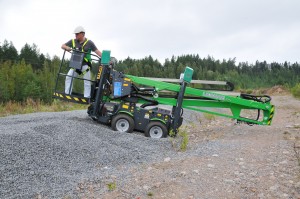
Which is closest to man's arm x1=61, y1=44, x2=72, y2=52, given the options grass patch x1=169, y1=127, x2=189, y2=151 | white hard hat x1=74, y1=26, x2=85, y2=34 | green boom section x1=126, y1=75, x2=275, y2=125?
white hard hat x1=74, y1=26, x2=85, y2=34

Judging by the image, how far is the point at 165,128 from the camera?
8289mm

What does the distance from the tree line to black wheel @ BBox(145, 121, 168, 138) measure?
3233 centimetres

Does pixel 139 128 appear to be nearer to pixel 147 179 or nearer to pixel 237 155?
pixel 237 155

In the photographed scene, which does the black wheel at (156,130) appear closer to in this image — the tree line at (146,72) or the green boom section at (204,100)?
the green boom section at (204,100)

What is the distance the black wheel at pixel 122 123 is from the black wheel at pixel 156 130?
40 centimetres

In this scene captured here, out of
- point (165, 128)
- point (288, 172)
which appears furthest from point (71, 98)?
point (288, 172)

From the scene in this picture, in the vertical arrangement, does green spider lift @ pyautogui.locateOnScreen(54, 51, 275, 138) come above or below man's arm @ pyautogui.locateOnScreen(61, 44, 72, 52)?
below

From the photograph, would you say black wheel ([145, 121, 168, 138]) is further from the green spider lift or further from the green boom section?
the green boom section

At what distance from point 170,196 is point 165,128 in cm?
367

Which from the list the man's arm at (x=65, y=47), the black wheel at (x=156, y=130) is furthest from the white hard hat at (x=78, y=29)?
the black wheel at (x=156, y=130)

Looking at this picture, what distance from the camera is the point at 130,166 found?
5.84 meters

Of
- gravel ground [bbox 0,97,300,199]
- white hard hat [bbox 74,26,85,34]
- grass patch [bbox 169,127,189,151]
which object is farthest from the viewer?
white hard hat [bbox 74,26,85,34]

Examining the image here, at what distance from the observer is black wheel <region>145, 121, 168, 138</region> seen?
8297mm

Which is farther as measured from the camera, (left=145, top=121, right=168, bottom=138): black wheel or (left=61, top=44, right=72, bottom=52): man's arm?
(left=61, top=44, right=72, bottom=52): man's arm
